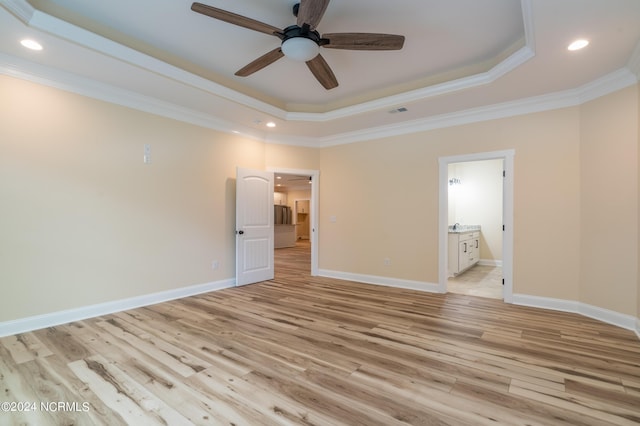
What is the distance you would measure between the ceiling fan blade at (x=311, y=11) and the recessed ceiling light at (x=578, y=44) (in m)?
2.31

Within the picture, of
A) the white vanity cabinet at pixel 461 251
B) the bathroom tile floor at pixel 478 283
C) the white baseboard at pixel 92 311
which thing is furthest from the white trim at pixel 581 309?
the white baseboard at pixel 92 311

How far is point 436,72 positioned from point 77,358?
4.74m

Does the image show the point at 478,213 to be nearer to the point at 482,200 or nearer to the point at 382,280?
the point at 482,200

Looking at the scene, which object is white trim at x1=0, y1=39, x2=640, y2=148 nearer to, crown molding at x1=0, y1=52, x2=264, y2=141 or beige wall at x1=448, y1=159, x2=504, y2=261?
crown molding at x1=0, y1=52, x2=264, y2=141

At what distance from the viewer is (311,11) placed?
2.13 meters

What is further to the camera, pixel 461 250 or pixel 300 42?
pixel 461 250

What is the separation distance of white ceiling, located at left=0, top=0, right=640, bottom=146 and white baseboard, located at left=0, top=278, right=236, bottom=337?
2.48 meters

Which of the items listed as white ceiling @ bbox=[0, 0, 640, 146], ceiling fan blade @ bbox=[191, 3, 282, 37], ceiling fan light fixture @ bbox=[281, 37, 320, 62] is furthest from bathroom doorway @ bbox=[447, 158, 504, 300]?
ceiling fan blade @ bbox=[191, 3, 282, 37]

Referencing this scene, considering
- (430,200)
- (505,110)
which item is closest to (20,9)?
(430,200)

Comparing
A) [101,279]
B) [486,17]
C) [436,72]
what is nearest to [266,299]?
[101,279]

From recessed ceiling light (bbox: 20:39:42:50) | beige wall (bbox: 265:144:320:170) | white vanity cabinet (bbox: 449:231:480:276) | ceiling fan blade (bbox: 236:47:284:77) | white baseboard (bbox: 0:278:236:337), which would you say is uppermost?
recessed ceiling light (bbox: 20:39:42:50)

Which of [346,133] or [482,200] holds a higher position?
[346,133]

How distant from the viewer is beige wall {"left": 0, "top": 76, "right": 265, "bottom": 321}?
2969mm

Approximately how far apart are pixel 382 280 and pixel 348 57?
353 cm
